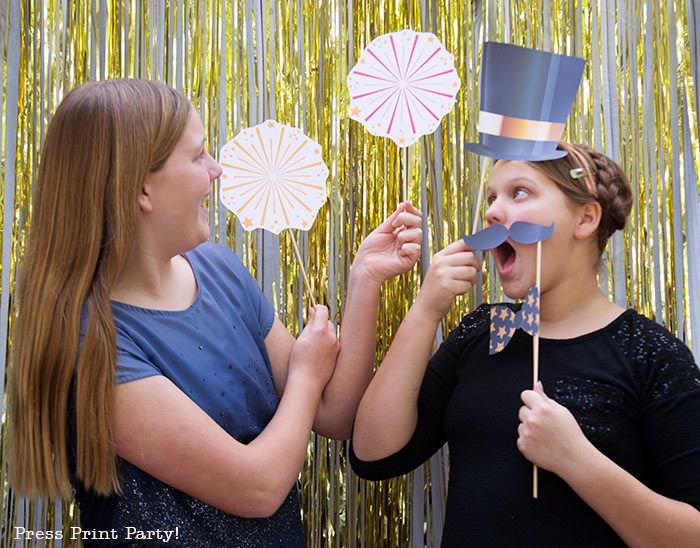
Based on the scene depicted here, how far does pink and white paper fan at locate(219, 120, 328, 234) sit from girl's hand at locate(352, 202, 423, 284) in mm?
126

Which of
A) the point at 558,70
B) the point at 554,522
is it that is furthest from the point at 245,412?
the point at 558,70

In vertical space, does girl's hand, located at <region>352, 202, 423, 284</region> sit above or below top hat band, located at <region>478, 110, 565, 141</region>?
below

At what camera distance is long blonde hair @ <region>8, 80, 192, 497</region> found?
3.11 ft

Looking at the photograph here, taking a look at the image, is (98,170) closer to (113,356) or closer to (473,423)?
(113,356)

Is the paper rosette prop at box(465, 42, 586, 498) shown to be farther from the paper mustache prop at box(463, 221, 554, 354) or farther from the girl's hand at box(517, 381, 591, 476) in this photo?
the girl's hand at box(517, 381, 591, 476)

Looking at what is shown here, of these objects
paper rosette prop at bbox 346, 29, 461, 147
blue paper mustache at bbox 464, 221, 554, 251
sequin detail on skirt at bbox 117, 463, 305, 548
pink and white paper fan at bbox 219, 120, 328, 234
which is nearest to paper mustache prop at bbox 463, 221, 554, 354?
blue paper mustache at bbox 464, 221, 554, 251

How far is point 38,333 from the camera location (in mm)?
968

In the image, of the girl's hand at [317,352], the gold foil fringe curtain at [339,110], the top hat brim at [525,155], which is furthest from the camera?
the gold foil fringe curtain at [339,110]

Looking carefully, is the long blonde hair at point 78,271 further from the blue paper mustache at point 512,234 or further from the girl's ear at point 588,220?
the girl's ear at point 588,220

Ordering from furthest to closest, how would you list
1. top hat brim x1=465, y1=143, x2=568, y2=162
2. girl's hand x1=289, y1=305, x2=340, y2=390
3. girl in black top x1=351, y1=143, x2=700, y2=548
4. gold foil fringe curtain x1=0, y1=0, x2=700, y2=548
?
gold foil fringe curtain x1=0, y1=0, x2=700, y2=548
girl's hand x1=289, y1=305, x2=340, y2=390
top hat brim x1=465, y1=143, x2=568, y2=162
girl in black top x1=351, y1=143, x2=700, y2=548

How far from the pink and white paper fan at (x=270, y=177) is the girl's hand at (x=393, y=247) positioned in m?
0.13

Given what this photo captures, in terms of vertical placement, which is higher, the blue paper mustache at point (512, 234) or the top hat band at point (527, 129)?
the top hat band at point (527, 129)

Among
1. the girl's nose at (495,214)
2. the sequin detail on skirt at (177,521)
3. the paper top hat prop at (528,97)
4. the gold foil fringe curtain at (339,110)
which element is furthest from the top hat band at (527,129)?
the sequin detail on skirt at (177,521)

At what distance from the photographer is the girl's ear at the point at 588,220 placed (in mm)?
1047
